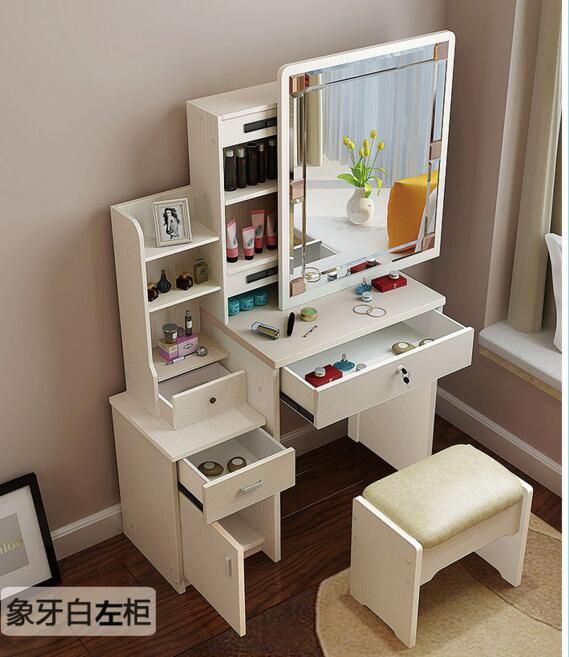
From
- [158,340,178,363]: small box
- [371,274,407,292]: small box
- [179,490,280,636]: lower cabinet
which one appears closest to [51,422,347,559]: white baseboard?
[179,490,280,636]: lower cabinet

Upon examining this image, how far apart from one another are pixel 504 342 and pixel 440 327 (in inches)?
13.6

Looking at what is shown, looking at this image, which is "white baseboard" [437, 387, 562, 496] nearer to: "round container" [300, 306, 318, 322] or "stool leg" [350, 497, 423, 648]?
"stool leg" [350, 497, 423, 648]

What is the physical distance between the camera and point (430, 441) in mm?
3078

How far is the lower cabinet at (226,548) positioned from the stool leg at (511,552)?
0.64 meters

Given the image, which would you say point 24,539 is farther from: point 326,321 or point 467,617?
point 467,617

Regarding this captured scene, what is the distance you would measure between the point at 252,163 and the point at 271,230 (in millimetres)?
232

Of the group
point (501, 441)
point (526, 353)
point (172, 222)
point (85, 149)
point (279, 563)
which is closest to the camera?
point (85, 149)

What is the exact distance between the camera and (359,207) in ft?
9.02

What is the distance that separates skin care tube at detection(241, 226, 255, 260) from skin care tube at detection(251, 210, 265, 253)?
19 mm

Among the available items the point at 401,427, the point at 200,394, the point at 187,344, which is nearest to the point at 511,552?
the point at 401,427

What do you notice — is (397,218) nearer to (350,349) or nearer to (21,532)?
(350,349)

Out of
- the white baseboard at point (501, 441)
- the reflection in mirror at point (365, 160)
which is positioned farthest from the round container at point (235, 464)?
the white baseboard at point (501, 441)

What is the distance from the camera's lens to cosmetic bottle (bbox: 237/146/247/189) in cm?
253

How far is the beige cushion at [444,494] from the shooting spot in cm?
250
